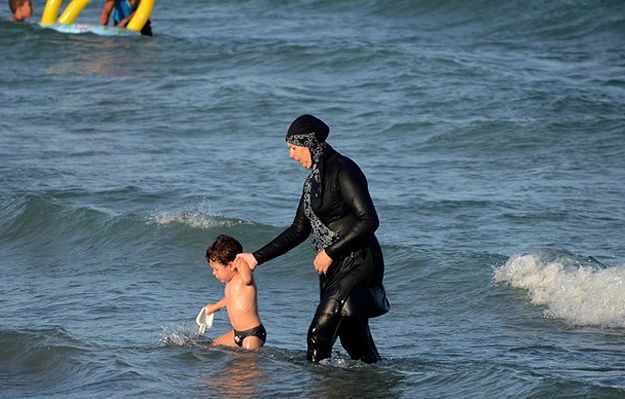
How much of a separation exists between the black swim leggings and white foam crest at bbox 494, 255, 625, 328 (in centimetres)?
258

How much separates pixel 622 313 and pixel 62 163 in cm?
795

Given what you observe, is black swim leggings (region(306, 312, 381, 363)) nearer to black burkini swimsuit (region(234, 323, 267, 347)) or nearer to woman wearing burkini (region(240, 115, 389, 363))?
woman wearing burkini (region(240, 115, 389, 363))

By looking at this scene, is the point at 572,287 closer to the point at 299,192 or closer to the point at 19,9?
A: the point at 299,192

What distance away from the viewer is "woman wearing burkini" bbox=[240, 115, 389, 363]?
7.51 metres

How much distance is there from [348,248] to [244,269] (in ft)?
2.59

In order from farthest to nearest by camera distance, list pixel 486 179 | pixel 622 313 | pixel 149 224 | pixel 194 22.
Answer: pixel 194 22, pixel 486 179, pixel 149 224, pixel 622 313

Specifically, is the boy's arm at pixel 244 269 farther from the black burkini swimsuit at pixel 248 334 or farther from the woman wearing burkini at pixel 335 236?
the black burkini swimsuit at pixel 248 334

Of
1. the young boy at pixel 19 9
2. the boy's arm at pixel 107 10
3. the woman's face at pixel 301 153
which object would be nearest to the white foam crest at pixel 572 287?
the woman's face at pixel 301 153

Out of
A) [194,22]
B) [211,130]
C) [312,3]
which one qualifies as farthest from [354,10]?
[211,130]

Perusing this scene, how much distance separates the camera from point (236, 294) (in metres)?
8.23

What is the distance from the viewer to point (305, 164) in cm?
765

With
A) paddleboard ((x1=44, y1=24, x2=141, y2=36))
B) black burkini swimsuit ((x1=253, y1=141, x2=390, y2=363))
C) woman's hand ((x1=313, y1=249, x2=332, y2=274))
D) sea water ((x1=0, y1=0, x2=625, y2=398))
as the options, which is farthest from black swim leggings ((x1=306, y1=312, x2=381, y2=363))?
paddleboard ((x1=44, y1=24, x2=141, y2=36))

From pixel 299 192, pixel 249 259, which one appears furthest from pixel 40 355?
pixel 299 192

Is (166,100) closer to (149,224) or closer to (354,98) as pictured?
(354,98)
